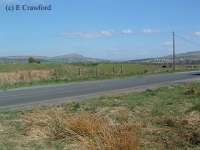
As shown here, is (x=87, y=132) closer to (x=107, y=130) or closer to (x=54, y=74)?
(x=107, y=130)

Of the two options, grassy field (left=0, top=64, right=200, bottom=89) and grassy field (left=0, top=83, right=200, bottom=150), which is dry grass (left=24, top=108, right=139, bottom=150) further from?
grassy field (left=0, top=64, right=200, bottom=89)

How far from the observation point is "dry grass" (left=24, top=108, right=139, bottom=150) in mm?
8391

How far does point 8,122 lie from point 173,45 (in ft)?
173

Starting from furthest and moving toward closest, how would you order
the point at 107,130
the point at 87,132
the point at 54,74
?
the point at 54,74 < the point at 87,132 < the point at 107,130

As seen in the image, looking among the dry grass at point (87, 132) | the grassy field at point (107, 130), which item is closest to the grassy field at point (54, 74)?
the grassy field at point (107, 130)

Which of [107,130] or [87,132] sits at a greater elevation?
[107,130]

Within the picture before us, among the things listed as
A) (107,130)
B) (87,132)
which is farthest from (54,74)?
(107,130)

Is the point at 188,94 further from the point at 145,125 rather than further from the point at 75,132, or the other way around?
the point at 75,132

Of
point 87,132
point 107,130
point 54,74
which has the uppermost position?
point 107,130

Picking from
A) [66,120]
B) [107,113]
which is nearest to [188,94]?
[107,113]

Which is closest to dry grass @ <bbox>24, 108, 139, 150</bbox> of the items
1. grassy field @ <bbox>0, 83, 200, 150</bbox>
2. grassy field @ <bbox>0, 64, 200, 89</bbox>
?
grassy field @ <bbox>0, 83, 200, 150</bbox>

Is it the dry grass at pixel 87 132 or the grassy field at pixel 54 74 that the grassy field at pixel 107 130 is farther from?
the grassy field at pixel 54 74

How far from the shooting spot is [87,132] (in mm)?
10070

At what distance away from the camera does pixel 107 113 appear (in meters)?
14.5
